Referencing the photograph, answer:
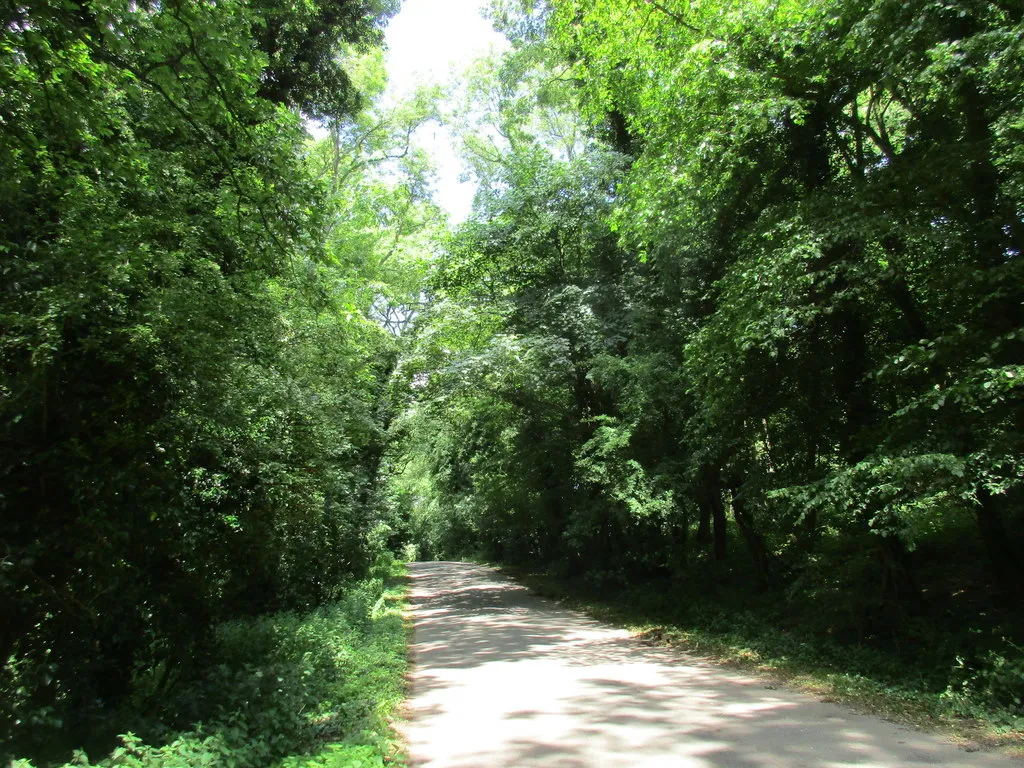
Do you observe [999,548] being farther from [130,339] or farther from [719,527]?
[130,339]

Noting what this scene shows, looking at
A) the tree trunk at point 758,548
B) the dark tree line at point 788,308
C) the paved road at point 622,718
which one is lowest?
the paved road at point 622,718

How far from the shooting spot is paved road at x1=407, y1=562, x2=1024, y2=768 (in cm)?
510

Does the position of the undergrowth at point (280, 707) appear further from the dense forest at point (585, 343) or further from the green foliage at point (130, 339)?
the green foliage at point (130, 339)

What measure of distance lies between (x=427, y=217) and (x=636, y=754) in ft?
78.4

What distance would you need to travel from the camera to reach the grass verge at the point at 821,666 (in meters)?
5.76

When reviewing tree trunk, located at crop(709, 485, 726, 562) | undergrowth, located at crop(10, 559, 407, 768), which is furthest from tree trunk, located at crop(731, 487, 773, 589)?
undergrowth, located at crop(10, 559, 407, 768)

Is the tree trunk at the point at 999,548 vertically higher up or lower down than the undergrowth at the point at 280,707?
higher up

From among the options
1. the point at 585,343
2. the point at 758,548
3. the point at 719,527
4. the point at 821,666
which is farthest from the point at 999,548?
the point at 585,343

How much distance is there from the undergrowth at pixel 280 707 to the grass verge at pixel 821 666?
4962 mm

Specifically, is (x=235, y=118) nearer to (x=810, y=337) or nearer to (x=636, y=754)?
(x=636, y=754)

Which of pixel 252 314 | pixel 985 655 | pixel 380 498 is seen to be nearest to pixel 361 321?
pixel 380 498

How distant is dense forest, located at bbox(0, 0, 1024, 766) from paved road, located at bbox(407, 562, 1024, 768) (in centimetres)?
133

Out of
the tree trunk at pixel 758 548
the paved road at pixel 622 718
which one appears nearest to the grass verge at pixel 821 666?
the paved road at pixel 622 718

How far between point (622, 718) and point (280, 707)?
336 centimetres
